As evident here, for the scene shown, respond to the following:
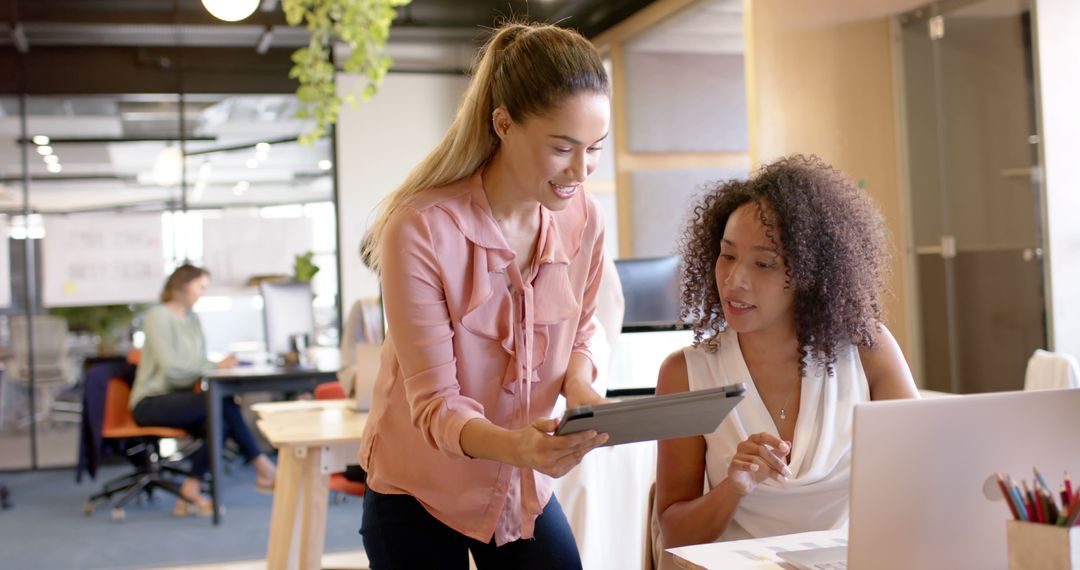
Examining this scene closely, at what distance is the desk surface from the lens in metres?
3.53

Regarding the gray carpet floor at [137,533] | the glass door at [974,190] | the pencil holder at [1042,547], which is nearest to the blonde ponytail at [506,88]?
the pencil holder at [1042,547]

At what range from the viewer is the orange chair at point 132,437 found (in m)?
6.71

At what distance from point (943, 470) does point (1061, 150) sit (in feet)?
13.2

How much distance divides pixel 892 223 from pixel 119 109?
6.24 meters

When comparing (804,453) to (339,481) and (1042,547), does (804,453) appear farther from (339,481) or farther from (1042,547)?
(339,481)

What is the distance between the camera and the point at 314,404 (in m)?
4.50

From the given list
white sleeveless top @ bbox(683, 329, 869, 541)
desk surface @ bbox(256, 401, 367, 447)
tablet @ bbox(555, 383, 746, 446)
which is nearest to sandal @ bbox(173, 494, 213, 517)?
Result: desk surface @ bbox(256, 401, 367, 447)

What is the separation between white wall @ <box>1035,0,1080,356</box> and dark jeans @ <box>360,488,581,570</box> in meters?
3.78

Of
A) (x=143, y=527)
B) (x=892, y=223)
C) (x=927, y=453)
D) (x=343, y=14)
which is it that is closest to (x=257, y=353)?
(x=143, y=527)

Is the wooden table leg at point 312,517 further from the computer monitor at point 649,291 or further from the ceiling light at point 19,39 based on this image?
the ceiling light at point 19,39

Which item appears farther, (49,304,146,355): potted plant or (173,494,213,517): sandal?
(49,304,146,355): potted plant

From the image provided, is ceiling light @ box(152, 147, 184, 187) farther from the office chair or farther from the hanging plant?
the hanging plant

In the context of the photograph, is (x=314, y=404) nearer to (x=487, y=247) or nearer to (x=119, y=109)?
(x=487, y=247)

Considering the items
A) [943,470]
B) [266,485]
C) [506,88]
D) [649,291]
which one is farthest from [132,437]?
[943,470]
